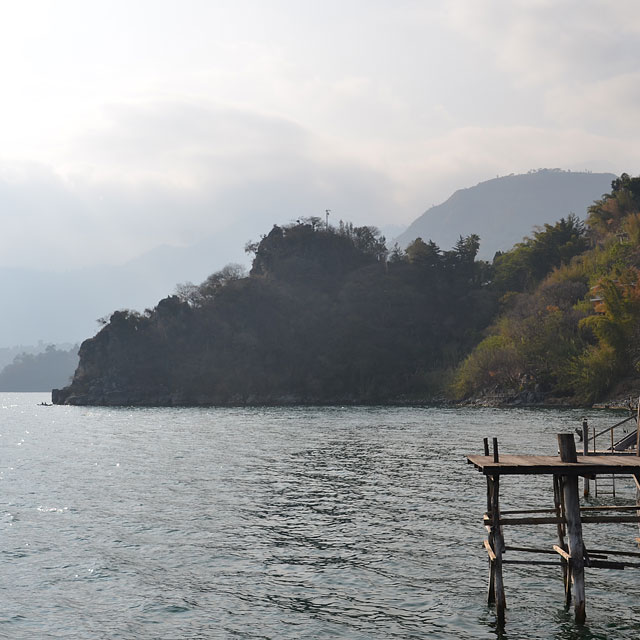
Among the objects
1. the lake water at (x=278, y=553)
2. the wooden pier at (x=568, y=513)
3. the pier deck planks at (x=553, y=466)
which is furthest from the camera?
the lake water at (x=278, y=553)

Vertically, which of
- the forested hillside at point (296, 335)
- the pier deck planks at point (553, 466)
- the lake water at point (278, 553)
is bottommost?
the lake water at point (278, 553)

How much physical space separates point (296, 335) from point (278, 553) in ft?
507

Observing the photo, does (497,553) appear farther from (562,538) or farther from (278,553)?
(278,553)

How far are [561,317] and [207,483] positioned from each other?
9686cm

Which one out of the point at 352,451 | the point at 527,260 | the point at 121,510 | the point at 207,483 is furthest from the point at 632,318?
the point at 121,510

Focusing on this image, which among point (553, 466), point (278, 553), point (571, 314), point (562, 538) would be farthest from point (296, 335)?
point (553, 466)

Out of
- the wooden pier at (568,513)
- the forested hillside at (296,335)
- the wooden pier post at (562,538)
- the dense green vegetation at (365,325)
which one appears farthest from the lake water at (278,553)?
the forested hillside at (296,335)

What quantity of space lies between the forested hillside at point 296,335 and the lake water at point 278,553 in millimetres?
112393

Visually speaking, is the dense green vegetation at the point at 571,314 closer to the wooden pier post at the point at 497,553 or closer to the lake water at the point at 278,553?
the lake water at the point at 278,553

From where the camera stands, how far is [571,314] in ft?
405

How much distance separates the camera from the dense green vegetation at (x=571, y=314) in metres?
108

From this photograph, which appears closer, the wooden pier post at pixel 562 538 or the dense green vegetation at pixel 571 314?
the wooden pier post at pixel 562 538

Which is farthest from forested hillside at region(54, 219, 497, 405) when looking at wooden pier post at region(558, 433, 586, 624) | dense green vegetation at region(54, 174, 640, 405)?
wooden pier post at region(558, 433, 586, 624)

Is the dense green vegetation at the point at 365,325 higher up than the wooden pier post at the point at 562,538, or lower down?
higher up
